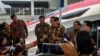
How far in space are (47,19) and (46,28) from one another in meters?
8.63

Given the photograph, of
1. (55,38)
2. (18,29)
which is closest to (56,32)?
(55,38)

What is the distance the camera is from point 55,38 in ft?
39.7

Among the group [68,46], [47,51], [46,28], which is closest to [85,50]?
[68,46]

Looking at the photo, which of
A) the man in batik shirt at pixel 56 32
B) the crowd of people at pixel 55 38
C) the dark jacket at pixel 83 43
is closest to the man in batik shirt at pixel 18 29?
the crowd of people at pixel 55 38

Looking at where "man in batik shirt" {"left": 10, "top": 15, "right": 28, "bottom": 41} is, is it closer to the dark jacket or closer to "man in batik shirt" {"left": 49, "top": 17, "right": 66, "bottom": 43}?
"man in batik shirt" {"left": 49, "top": 17, "right": 66, "bottom": 43}

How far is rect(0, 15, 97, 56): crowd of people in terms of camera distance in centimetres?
996

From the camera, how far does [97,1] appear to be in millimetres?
22141

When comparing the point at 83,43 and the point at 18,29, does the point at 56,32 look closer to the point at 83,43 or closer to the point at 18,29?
the point at 83,43

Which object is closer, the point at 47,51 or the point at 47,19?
the point at 47,51

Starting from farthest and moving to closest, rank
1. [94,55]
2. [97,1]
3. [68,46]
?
1. [97,1]
2. [94,55]
3. [68,46]

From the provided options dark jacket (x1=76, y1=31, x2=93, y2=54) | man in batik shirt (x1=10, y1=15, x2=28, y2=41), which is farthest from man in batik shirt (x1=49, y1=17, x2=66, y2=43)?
man in batik shirt (x1=10, y1=15, x2=28, y2=41)

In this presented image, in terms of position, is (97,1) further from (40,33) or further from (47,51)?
(47,51)

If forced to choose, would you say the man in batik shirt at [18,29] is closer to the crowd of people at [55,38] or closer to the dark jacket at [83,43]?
the crowd of people at [55,38]

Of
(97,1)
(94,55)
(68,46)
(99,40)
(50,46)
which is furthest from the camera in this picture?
(97,1)
